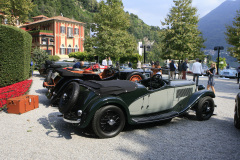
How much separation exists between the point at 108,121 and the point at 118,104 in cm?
42

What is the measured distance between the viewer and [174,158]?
3.41m

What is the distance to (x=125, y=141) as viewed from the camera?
163 inches

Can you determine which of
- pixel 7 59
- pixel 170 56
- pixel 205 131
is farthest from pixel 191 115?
pixel 170 56

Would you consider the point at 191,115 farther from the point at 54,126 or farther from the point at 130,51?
the point at 130,51

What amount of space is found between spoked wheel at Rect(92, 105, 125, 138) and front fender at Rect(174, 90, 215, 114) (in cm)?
176

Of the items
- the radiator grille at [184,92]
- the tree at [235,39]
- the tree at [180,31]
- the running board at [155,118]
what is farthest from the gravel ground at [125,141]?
the tree at [180,31]

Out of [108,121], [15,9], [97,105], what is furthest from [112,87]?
[15,9]

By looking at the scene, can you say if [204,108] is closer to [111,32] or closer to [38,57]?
[38,57]

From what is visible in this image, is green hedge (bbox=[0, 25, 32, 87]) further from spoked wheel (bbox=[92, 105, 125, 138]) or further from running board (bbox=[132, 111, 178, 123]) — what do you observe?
running board (bbox=[132, 111, 178, 123])

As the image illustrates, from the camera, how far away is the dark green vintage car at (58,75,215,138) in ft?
13.4

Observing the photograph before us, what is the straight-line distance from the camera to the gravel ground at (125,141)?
354 cm

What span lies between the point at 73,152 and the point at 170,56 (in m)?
27.1

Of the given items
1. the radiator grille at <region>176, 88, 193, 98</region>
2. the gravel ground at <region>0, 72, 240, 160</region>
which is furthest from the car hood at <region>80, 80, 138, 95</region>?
the radiator grille at <region>176, 88, 193, 98</region>

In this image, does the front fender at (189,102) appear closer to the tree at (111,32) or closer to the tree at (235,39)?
the tree at (235,39)
